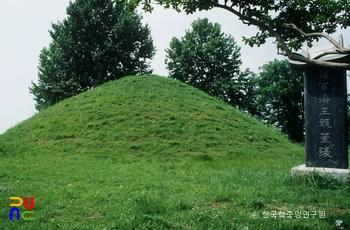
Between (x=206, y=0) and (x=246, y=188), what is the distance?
3.46 metres

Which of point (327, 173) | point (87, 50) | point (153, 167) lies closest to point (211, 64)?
point (87, 50)

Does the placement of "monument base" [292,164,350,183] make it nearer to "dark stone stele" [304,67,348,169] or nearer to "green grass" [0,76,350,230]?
"green grass" [0,76,350,230]

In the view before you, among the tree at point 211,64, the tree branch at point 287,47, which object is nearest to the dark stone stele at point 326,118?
the tree branch at point 287,47

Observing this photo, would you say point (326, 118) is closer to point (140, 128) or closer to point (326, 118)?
point (326, 118)

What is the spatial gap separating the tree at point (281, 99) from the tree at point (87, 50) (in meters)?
12.4

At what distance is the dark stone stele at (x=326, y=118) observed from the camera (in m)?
6.77

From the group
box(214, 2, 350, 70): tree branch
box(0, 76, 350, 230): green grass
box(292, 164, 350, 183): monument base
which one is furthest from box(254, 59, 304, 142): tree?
box(214, 2, 350, 70): tree branch

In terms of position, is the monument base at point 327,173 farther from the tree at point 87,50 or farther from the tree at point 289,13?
the tree at point 87,50

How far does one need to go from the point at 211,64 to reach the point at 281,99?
7315mm

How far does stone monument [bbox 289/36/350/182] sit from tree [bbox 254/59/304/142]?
22279 mm

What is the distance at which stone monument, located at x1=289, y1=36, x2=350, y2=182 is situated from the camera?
6.75m

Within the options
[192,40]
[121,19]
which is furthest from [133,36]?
[192,40]

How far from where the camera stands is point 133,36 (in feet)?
86.6

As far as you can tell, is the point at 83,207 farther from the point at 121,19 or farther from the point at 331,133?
the point at 121,19
